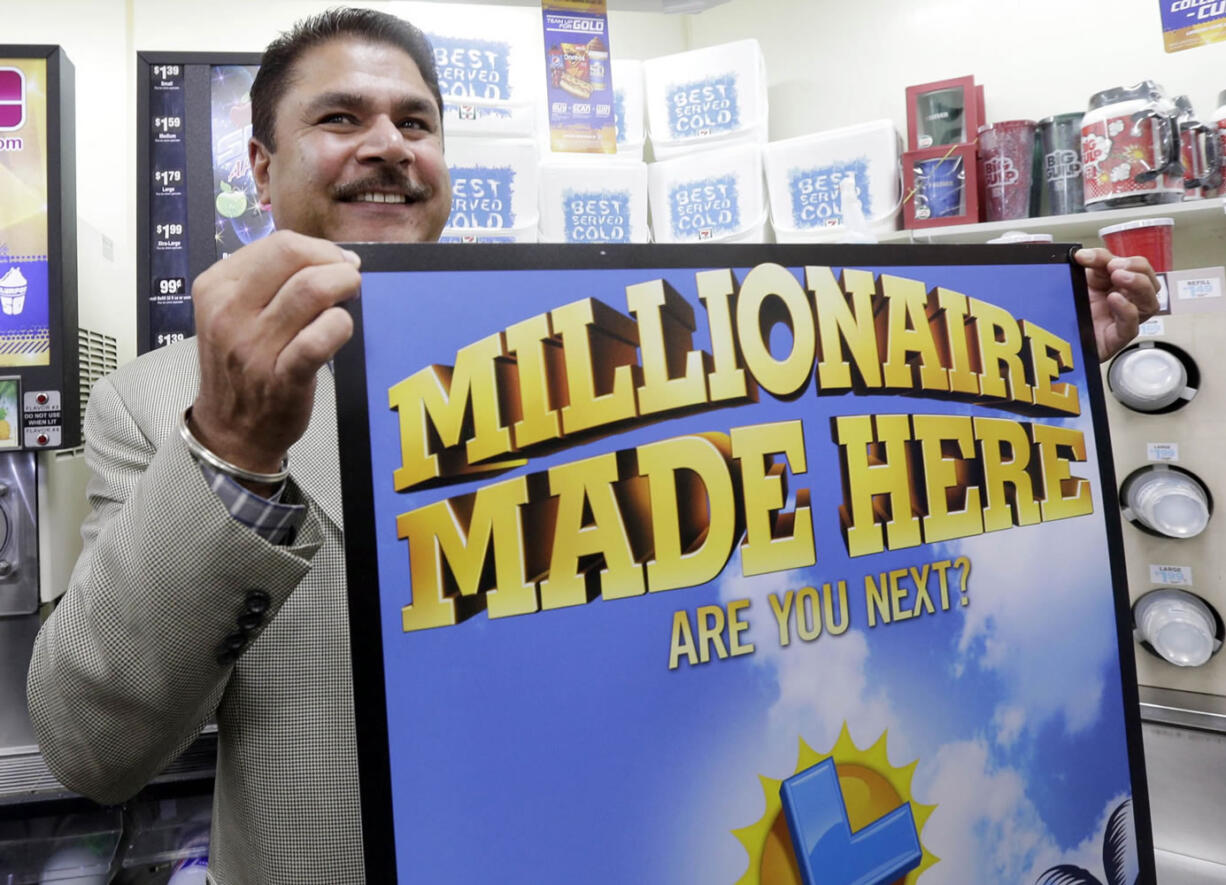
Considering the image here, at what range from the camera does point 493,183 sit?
8.79 ft

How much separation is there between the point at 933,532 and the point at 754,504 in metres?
0.21

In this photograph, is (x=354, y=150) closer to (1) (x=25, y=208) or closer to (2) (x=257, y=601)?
(2) (x=257, y=601)

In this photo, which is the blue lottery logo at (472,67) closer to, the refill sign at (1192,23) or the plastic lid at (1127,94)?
the plastic lid at (1127,94)

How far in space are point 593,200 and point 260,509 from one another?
2.31 meters

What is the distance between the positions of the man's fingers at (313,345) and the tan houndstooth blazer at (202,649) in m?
0.11

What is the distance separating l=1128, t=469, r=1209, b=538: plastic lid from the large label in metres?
0.64

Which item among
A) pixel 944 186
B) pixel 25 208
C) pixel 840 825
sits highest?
pixel 944 186

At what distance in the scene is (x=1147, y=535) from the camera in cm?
196

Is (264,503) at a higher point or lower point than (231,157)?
lower

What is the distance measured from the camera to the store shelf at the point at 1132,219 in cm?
198

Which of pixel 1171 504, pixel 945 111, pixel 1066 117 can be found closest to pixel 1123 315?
pixel 1171 504

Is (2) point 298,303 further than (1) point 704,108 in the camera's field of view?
No

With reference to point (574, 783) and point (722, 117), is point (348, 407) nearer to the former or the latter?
point (574, 783)

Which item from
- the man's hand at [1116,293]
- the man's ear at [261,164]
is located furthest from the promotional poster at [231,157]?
the man's hand at [1116,293]
